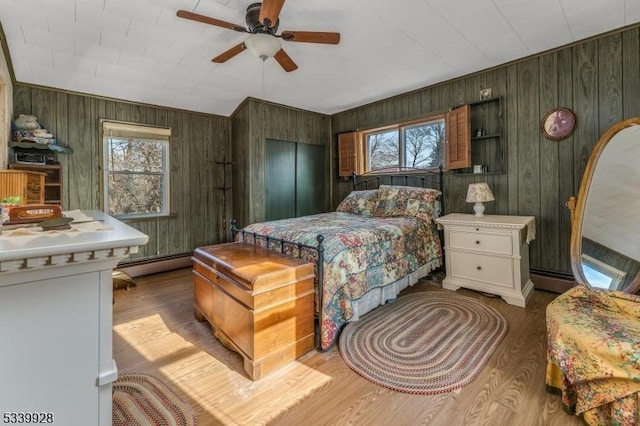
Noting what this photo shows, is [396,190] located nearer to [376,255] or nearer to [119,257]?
[376,255]

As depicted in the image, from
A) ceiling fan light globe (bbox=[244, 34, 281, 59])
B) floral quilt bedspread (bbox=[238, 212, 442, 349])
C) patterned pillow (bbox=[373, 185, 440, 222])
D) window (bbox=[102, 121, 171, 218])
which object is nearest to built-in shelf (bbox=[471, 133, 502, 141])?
patterned pillow (bbox=[373, 185, 440, 222])

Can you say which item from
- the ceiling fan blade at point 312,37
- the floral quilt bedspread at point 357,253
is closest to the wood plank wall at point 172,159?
the floral quilt bedspread at point 357,253

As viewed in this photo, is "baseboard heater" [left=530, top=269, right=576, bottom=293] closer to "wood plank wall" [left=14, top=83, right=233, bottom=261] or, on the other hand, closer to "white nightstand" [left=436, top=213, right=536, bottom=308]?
"white nightstand" [left=436, top=213, right=536, bottom=308]

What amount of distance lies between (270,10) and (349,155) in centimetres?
309

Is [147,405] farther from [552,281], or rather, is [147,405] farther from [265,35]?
[552,281]

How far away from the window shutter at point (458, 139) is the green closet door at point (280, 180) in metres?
2.39

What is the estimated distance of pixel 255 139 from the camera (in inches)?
175

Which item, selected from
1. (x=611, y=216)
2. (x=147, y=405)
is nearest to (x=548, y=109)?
(x=611, y=216)

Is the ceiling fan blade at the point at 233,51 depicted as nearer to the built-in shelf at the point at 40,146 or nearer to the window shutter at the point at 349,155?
the built-in shelf at the point at 40,146

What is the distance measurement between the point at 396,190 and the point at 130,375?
3.21m

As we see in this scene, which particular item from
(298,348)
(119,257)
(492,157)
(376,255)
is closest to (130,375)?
(298,348)

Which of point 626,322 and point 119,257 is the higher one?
point 119,257

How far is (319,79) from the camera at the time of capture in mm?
3844

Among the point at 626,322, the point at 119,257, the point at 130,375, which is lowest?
the point at 130,375
